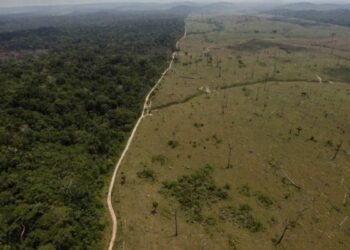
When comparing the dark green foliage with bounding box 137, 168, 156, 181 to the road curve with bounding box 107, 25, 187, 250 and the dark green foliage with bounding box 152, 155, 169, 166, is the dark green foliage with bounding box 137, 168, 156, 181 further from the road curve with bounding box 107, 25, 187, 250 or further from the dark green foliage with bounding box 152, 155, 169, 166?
the road curve with bounding box 107, 25, 187, 250

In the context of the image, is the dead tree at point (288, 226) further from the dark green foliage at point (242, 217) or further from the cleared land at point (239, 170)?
the dark green foliage at point (242, 217)

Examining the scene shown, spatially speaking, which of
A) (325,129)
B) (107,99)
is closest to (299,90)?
(325,129)

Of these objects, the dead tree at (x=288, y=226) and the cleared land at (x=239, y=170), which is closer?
the dead tree at (x=288, y=226)

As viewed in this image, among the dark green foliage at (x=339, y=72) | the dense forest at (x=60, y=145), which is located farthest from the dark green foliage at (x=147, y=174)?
the dark green foliage at (x=339, y=72)

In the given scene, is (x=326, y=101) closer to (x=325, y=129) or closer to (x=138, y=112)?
(x=325, y=129)

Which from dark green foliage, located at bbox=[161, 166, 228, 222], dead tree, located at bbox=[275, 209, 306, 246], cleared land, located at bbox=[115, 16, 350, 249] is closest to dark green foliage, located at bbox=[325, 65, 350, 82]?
cleared land, located at bbox=[115, 16, 350, 249]

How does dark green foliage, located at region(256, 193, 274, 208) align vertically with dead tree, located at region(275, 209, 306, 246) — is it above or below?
above
